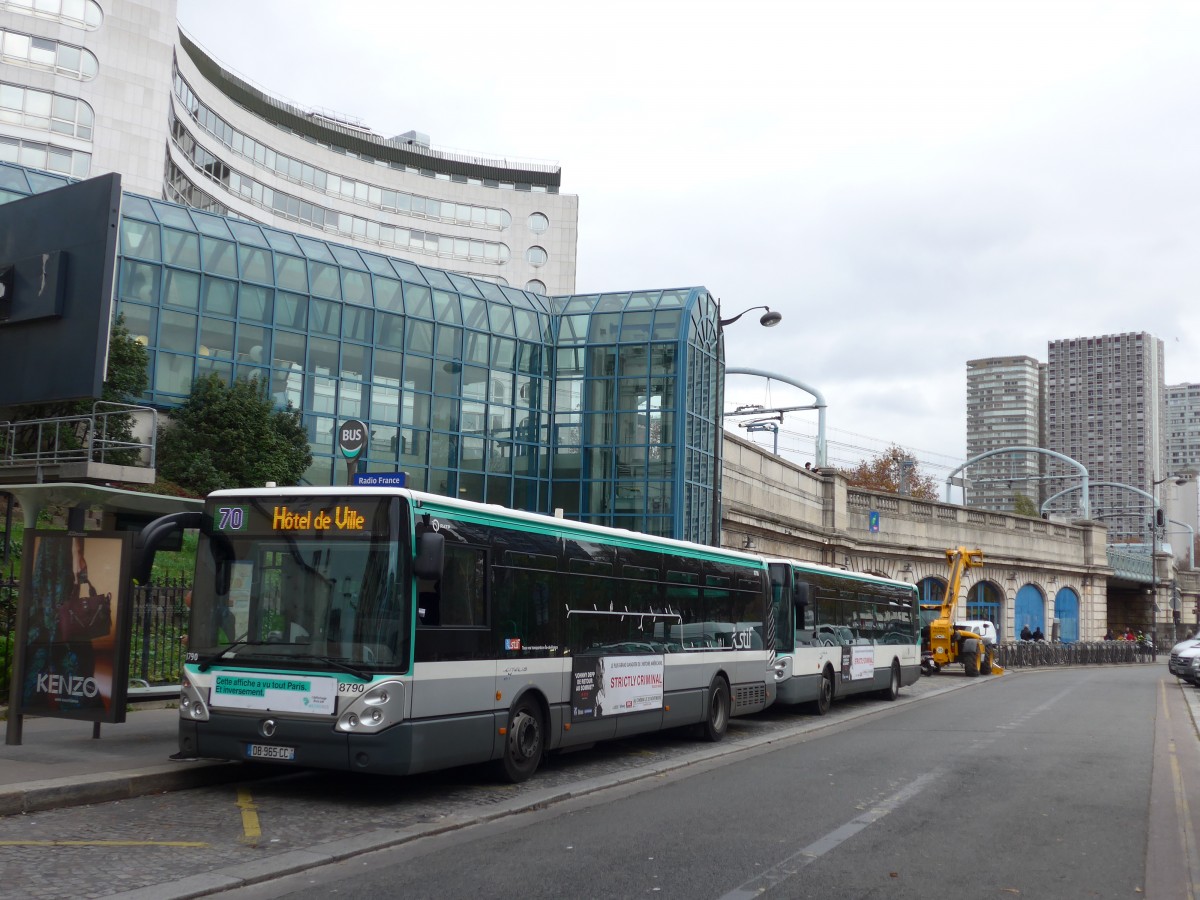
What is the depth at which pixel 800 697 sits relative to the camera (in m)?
20.7

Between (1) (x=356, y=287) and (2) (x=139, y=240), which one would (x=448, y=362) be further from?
(2) (x=139, y=240)

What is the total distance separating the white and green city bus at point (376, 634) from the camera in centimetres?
1009

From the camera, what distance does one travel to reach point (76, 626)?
459 inches

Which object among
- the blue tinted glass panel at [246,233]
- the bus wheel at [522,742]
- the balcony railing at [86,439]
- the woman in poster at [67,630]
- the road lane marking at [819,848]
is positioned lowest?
the road lane marking at [819,848]

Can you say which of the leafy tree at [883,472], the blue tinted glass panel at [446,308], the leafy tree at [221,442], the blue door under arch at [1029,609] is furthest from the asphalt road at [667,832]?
the leafy tree at [883,472]

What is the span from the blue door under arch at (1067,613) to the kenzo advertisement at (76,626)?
58.9 metres

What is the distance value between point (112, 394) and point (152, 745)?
19.7m

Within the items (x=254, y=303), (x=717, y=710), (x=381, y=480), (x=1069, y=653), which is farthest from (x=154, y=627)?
(x=1069, y=653)

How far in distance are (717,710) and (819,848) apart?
8130 millimetres

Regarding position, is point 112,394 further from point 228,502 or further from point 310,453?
point 228,502

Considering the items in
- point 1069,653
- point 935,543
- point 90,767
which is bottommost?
point 1069,653

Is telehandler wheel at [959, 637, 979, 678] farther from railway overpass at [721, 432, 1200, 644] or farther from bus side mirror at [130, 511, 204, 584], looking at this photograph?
bus side mirror at [130, 511, 204, 584]

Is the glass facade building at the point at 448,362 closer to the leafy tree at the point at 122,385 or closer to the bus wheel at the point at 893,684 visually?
the leafy tree at the point at 122,385

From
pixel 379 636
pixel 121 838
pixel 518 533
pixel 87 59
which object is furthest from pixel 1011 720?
pixel 87 59
